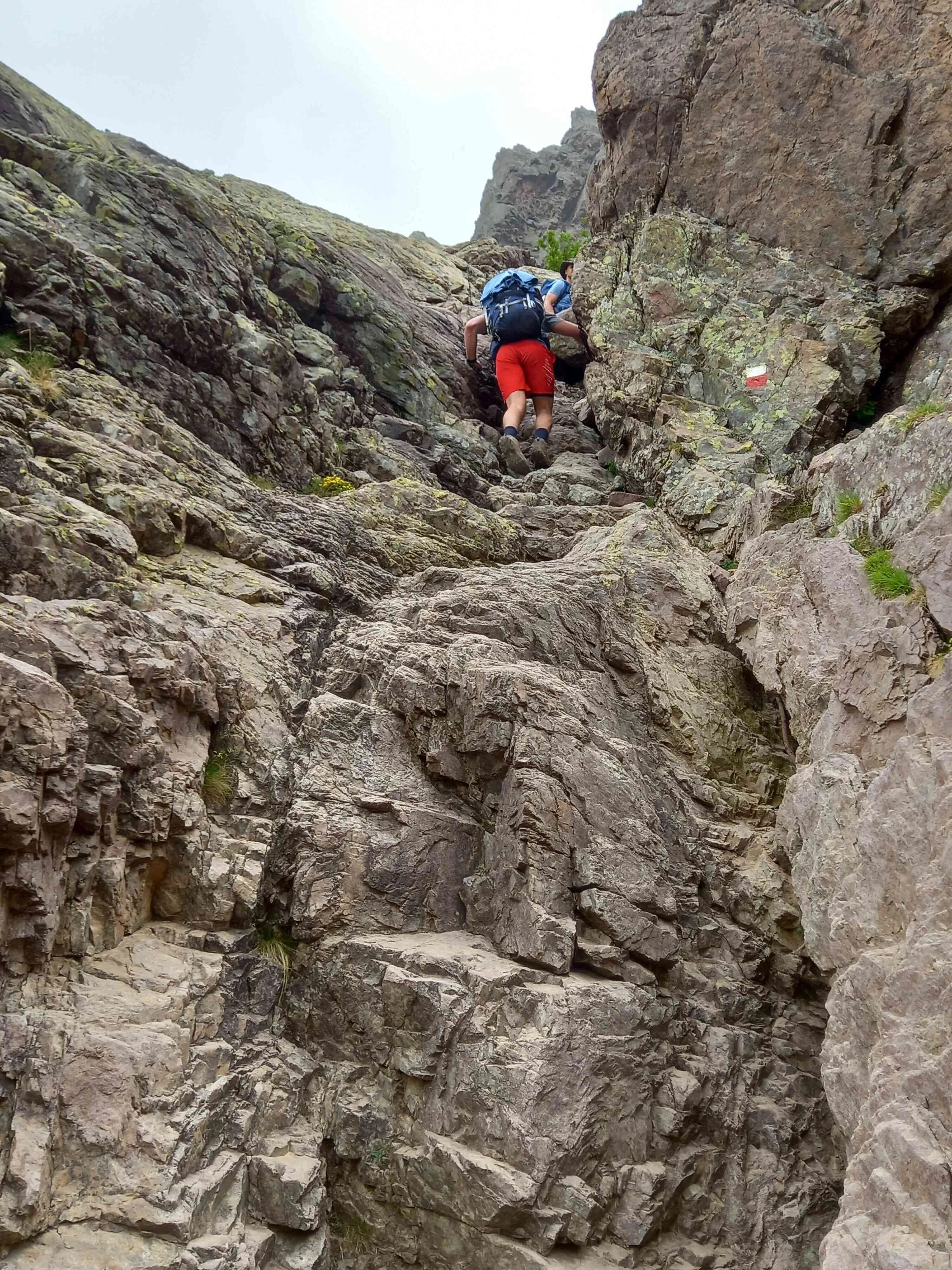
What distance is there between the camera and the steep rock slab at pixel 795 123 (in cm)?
1683

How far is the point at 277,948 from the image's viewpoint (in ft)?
26.8

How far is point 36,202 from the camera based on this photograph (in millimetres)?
14000

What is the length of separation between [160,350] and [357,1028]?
10574mm

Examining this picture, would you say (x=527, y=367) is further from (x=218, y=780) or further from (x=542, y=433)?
(x=218, y=780)

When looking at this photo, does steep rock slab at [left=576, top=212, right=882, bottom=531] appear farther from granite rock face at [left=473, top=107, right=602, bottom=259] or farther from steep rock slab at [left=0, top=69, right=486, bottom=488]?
granite rock face at [left=473, top=107, right=602, bottom=259]

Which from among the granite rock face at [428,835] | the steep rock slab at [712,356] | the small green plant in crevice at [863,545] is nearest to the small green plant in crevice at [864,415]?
the steep rock slab at [712,356]

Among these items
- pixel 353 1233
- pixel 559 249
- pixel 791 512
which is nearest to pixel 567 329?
pixel 559 249

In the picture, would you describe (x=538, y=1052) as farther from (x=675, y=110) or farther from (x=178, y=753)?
(x=675, y=110)

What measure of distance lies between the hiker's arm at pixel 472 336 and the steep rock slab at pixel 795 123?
12.3 ft

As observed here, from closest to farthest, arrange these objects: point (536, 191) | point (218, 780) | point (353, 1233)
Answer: point (353, 1233) < point (218, 780) < point (536, 191)

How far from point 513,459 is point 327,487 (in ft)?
16.5

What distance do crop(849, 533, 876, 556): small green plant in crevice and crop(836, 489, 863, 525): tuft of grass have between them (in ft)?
1.35

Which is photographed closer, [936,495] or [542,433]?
[936,495]

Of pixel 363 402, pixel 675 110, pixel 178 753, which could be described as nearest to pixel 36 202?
pixel 363 402
